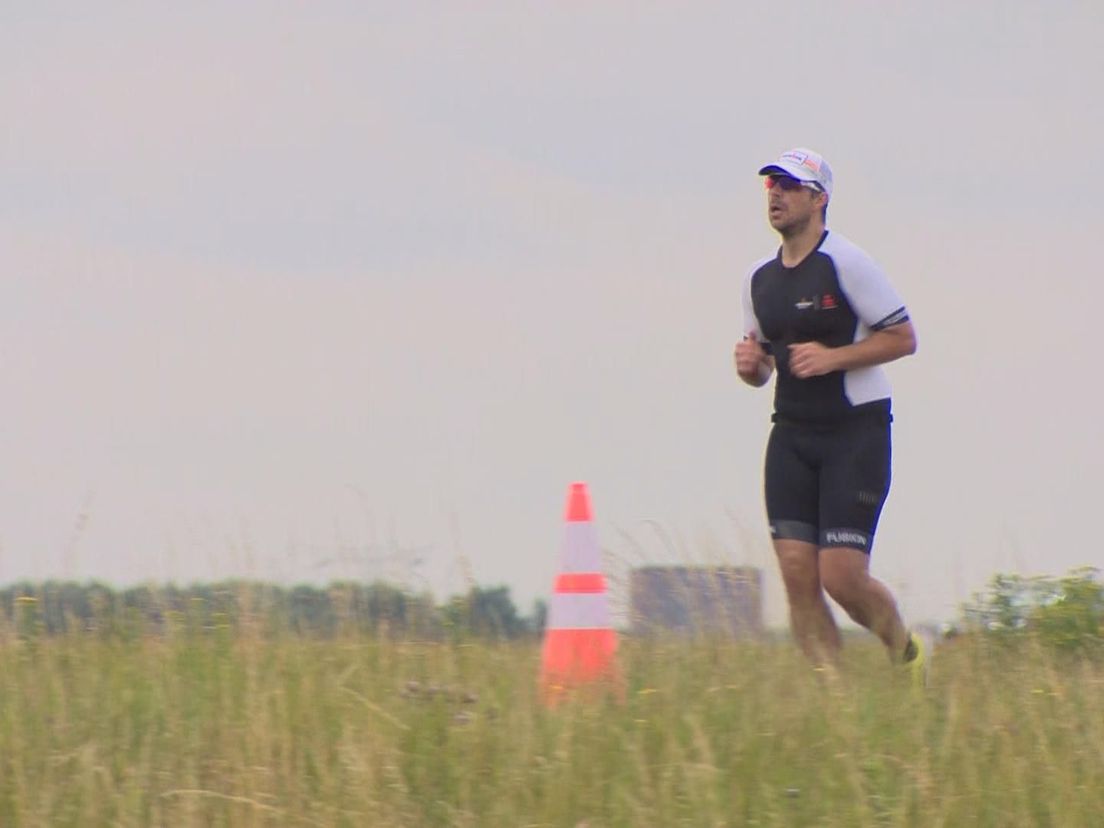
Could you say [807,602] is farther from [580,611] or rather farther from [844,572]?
[580,611]

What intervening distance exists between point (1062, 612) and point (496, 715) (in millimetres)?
4178

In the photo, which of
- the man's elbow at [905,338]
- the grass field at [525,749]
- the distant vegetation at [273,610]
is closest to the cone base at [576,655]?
the grass field at [525,749]

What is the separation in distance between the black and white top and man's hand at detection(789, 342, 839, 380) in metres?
0.16

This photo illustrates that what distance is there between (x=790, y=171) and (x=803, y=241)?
291 millimetres

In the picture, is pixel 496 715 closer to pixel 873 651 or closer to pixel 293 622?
pixel 293 622

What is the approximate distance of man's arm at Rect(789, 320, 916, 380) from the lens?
6805 mm

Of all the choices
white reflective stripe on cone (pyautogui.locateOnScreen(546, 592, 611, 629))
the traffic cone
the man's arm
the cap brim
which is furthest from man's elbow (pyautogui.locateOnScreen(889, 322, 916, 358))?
white reflective stripe on cone (pyautogui.locateOnScreen(546, 592, 611, 629))

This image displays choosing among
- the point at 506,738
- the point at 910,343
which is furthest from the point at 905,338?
the point at 506,738

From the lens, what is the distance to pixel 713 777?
4.70 meters

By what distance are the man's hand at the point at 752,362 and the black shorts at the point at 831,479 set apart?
204 mm

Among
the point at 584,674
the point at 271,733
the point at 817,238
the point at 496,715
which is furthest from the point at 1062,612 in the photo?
the point at 271,733

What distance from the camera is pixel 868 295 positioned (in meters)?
6.91

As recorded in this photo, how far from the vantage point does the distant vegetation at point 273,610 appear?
726 cm

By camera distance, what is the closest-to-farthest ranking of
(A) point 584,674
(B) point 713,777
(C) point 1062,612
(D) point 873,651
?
(B) point 713,777
(A) point 584,674
(D) point 873,651
(C) point 1062,612
